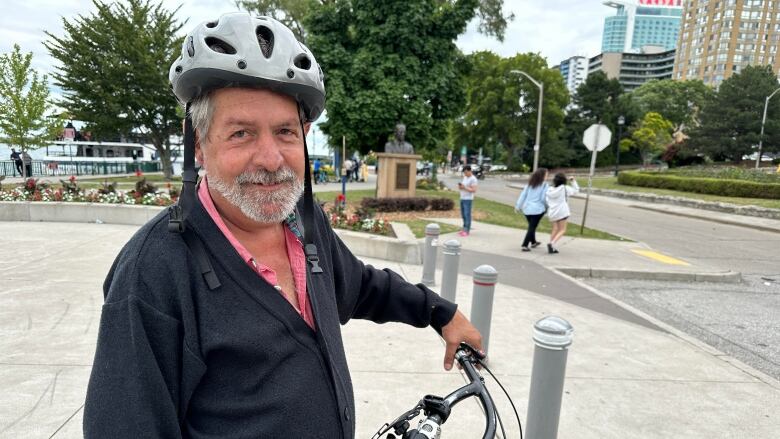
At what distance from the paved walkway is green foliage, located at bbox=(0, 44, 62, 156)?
14.2m

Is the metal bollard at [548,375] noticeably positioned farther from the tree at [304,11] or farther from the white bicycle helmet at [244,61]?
the tree at [304,11]

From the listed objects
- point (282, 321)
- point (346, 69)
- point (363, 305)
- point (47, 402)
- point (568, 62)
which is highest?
point (568, 62)

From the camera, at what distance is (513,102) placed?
52812mm

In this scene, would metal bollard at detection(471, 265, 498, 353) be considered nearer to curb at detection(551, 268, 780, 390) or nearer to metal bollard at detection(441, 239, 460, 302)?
metal bollard at detection(441, 239, 460, 302)

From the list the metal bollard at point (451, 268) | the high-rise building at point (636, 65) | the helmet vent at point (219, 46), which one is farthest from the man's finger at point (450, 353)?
the high-rise building at point (636, 65)

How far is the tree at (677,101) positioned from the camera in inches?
2758

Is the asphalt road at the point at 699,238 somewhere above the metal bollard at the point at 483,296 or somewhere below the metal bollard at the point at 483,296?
below

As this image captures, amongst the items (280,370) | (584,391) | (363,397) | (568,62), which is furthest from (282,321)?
(568,62)

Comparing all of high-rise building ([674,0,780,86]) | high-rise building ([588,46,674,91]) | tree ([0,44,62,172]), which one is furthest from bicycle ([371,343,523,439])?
high-rise building ([588,46,674,91])

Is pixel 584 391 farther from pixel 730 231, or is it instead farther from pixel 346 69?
pixel 346 69

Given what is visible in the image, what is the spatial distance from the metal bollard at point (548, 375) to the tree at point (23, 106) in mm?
19931

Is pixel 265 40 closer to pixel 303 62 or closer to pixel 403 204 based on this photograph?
pixel 303 62

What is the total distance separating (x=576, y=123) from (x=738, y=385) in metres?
64.0

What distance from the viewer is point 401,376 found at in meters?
3.68
